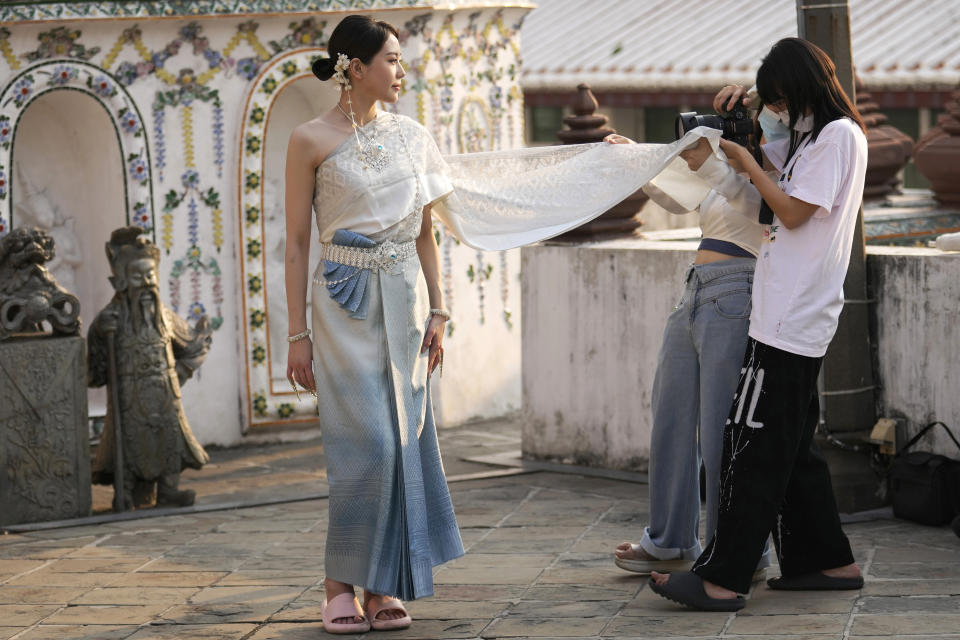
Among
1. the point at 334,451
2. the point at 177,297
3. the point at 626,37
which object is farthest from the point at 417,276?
the point at 626,37

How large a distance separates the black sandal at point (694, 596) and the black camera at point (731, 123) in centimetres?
147

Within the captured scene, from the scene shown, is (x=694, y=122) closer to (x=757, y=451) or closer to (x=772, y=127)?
(x=772, y=127)

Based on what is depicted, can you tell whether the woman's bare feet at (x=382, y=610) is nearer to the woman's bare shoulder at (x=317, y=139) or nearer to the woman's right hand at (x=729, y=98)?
the woman's bare shoulder at (x=317, y=139)

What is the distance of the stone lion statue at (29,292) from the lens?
25.2 ft

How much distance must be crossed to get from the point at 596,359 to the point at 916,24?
8116mm

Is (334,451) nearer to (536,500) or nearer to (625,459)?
(536,500)

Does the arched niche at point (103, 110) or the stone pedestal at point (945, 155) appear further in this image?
the stone pedestal at point (945, 155)

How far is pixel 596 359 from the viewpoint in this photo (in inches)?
333

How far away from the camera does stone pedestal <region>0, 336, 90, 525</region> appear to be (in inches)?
302

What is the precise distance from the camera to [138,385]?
314 inches

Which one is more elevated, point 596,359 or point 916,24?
point 916,24

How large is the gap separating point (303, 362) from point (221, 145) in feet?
13.7

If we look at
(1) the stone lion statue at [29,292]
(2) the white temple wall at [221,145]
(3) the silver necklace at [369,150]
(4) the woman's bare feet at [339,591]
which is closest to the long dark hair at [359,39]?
(3) the silver necklace at [369,150]

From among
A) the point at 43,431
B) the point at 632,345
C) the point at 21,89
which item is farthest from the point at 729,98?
the point at 21,89
